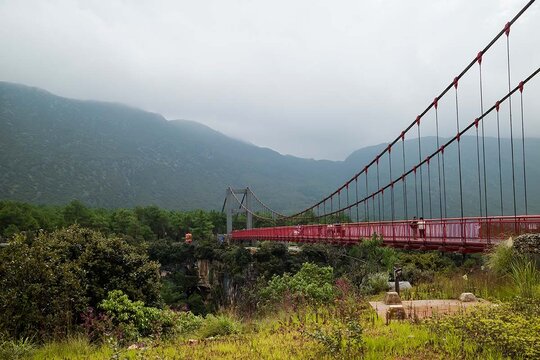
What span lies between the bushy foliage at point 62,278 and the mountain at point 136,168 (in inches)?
4095

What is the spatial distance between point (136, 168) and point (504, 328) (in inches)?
6314

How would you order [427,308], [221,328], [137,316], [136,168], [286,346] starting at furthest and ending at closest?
1. [136,168]
2. [137,316]
3. [427,308]
4. [221,328]
5. [286,346]

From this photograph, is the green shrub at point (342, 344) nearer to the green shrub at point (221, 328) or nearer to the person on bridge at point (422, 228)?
the green shrub at point (221, 328)

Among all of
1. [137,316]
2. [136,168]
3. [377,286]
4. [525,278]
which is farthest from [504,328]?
[136,168]

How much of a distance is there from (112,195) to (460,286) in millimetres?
135762

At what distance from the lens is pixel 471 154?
173250 mm

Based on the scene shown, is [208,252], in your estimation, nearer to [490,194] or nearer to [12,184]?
[12,184]

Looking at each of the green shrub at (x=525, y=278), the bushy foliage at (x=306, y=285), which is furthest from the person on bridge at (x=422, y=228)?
the green shrub at (x=525, y=278)

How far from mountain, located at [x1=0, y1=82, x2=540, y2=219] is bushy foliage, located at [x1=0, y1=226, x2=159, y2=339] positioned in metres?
104

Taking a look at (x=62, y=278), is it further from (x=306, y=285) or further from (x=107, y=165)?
(x=107, y=165)

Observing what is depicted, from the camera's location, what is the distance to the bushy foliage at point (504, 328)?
15.7 ft

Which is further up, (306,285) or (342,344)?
(342,344)

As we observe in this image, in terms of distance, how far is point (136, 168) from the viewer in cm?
15925

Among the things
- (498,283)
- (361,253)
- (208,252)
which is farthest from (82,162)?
(498,283)
